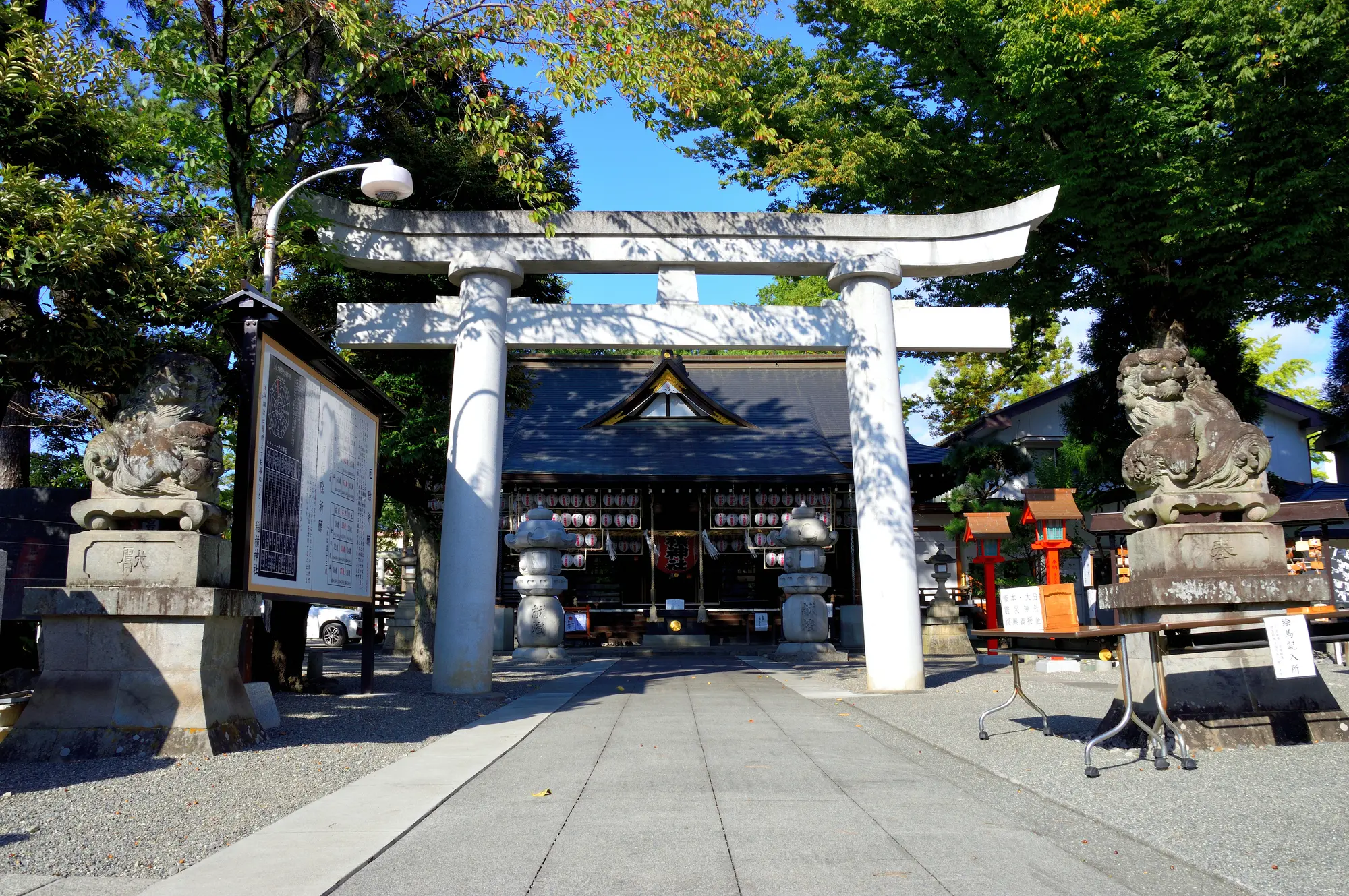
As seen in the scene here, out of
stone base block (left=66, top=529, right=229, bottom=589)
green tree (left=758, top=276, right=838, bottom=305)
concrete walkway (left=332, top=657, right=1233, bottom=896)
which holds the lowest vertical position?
concrete walkway (left=332, top=657, right=1233, bottom=896)

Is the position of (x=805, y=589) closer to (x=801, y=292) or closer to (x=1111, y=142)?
(x=1111, y=142)

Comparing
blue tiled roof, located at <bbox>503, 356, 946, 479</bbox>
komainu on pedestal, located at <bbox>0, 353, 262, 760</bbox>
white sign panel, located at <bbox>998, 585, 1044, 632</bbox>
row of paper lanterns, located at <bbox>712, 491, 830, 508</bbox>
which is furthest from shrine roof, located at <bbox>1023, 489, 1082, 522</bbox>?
komainu on pedestal, located at <bbox>0, 353, 262, 760</bbox>

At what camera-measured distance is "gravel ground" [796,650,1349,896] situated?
384 centimetres

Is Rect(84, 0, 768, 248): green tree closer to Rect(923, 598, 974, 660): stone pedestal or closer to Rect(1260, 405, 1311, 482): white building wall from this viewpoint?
Rect(923, 598, 974, 660): stone pedestal

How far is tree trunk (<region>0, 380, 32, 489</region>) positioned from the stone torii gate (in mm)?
4782

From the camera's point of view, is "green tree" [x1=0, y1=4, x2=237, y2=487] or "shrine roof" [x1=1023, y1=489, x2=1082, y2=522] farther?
"shrine roof" [x1=1023, y1=489, x2=1082, y2=522]

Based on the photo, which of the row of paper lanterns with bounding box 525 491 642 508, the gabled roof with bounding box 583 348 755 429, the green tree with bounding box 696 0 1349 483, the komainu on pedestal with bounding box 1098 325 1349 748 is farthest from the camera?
the gabled roof with bounding box 583 348 755 429

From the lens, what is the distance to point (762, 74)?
18391 mm

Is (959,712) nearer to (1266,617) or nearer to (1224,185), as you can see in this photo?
(1266,617)

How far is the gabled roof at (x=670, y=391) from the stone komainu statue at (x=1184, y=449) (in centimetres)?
1883

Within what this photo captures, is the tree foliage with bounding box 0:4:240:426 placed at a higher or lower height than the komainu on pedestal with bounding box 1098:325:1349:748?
higher

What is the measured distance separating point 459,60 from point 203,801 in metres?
8.47

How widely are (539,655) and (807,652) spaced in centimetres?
541

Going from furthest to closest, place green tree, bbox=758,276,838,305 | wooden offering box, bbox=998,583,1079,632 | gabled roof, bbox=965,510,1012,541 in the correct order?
1. green tree, bbox=758,276,838,305
2. gabled roof, bbox=965,510,1012,541
3. wooden offering box, bbox=998,583,1079,632
